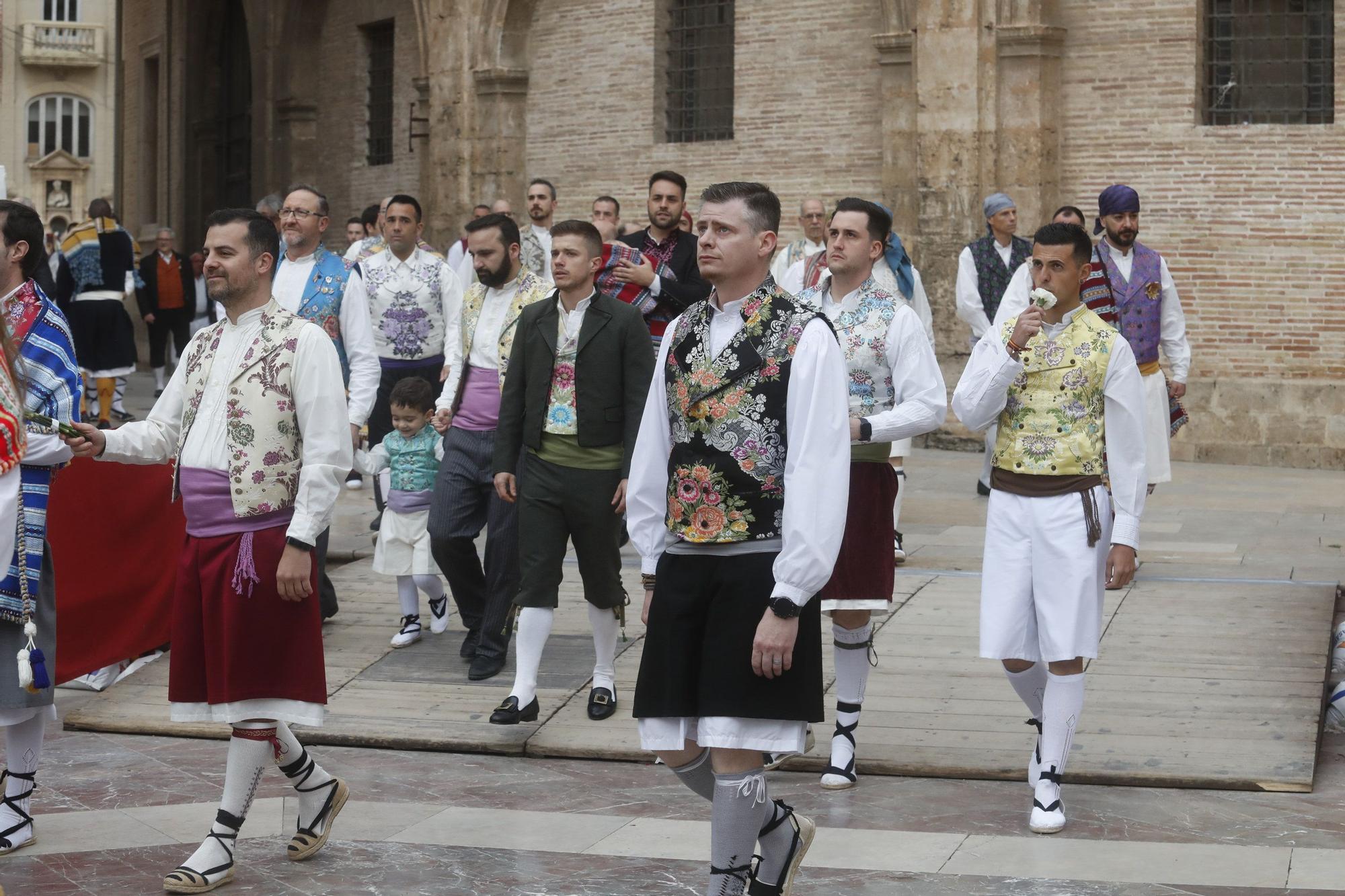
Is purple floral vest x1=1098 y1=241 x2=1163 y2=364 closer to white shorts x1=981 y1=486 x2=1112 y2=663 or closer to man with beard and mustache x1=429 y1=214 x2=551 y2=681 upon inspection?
man with beard and mustache x1=429 y1=214 x2=551 y2=681

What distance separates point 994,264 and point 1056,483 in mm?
6276

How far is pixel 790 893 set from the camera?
5.16m

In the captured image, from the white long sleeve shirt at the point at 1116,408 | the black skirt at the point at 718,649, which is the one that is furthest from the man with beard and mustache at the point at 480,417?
the black skirt at the point at 718,649

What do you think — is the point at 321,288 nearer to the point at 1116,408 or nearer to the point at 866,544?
the point at 866,544

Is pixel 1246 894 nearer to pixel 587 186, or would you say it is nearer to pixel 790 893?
pixel 790 893

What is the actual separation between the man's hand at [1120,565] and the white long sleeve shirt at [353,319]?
3812mm

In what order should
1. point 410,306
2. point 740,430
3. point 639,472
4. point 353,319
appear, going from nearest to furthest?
point 740,430 < point 639,472 < point 353,319 < point 410,306

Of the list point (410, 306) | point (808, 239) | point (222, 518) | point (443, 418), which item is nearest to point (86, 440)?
point (222, 518)

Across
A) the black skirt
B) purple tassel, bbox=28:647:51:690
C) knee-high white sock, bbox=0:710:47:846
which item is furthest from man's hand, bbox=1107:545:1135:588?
knee-high white sock, bbox=0:710:47:846

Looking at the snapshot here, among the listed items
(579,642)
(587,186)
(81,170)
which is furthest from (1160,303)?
(81,170)

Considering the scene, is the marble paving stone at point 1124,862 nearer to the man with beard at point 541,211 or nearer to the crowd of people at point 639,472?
the crowd of people at point 639,472

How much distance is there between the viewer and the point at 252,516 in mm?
5551

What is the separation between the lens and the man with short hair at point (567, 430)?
725 centimetres

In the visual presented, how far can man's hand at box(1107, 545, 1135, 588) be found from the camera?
5914 millimetres
